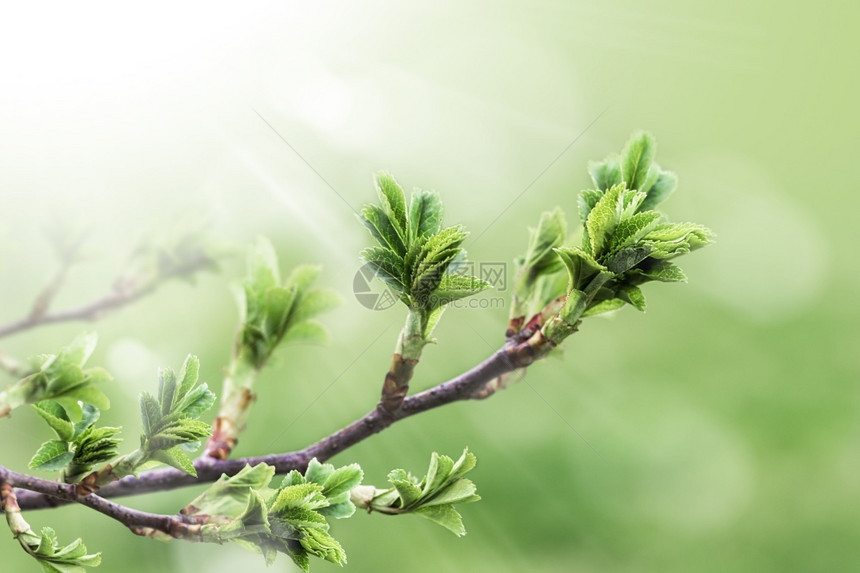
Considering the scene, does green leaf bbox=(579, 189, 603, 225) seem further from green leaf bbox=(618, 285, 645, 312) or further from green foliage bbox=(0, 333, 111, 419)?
green foliage bbox=(0, 333, 111, 419)

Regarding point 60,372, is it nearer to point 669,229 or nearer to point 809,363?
point 669,229

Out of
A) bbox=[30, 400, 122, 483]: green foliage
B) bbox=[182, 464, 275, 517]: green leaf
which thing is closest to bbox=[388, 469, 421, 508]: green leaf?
bbox=[182, 464, 275, 517]: green leaf

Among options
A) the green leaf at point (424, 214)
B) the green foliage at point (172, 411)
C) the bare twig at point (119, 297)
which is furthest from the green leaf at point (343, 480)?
the bare twig at point (119, 297)

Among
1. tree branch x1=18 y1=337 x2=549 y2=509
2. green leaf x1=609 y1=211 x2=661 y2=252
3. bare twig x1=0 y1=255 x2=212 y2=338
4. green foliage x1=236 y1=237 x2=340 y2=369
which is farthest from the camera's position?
bare twig x1=0 y1=255 x2=212 y2=338

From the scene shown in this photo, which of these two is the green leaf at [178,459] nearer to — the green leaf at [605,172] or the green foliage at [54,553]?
the green foliage at [54,553]

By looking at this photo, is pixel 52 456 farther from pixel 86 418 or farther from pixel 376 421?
pixel 376 421

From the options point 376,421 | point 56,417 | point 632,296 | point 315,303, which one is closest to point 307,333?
point 315,303
